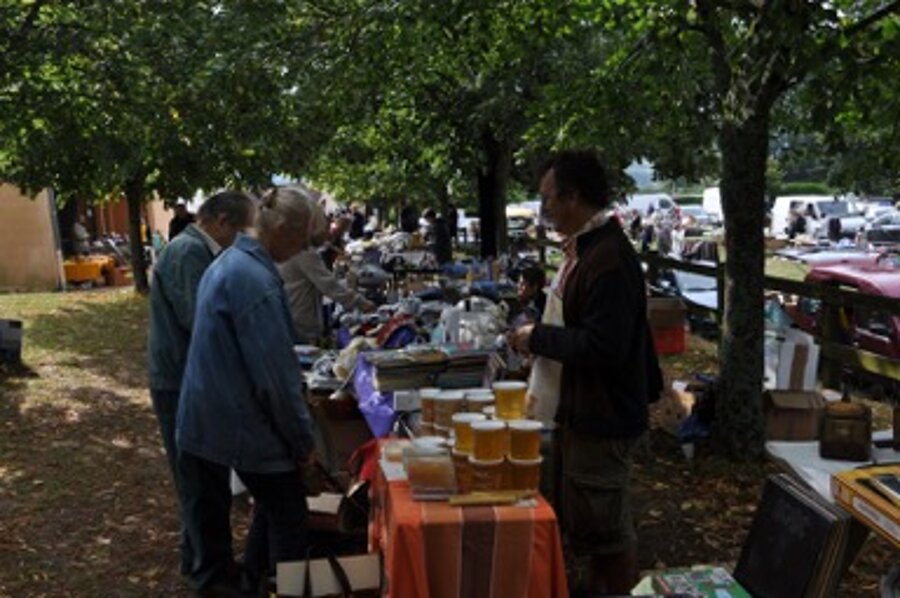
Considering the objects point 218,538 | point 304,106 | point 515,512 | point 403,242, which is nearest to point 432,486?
point 515,512

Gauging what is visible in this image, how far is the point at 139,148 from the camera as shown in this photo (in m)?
10.2

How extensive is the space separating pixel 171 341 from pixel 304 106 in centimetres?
464

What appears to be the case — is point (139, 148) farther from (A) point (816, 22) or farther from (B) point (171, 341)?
(A) point (816, 22)

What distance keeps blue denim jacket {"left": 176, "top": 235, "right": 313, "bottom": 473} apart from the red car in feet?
19.6

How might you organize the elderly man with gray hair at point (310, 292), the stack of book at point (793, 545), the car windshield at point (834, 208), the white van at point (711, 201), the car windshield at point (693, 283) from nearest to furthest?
the stack of book at point (793, 545) < the elderly man with gray hair at point (310, 292) < the car windshield at point (693, 283) < the car windshield at point (834, 208) < the white van at point (711, 201)

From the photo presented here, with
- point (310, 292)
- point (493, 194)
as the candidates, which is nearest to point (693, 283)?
point (493, 194)

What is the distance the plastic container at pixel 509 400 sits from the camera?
3.16 meters

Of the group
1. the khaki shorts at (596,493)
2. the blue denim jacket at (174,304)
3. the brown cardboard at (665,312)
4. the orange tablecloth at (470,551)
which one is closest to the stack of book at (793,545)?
the khaki shorts at (596,493)

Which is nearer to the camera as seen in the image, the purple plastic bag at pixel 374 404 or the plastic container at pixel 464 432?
the plastic container at pixel 464 432

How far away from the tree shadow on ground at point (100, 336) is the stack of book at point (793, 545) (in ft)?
25.8

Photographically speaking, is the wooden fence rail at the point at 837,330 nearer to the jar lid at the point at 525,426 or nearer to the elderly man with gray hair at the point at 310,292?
the elderly man with gray hair at the point at 310,292

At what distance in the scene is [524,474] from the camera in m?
2.91

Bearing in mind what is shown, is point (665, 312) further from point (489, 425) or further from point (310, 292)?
point (489, 425)

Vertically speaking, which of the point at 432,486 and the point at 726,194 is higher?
the point at 726,194
